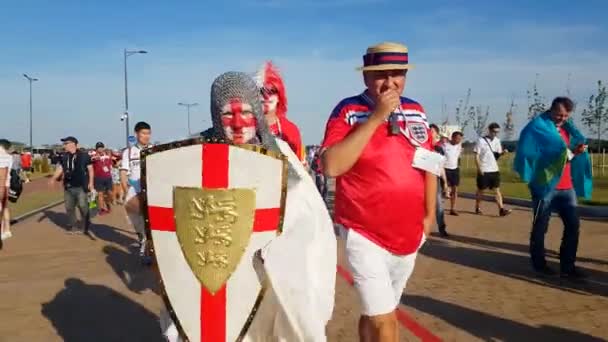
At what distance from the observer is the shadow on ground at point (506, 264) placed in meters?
6.42

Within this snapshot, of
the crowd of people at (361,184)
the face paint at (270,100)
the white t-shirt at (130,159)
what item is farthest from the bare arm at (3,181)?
the face paint at (270,100)

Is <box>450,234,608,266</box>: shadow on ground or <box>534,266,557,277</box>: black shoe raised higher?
<box>534,266,557,277</box>: black shoe

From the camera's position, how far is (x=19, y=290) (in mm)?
6887

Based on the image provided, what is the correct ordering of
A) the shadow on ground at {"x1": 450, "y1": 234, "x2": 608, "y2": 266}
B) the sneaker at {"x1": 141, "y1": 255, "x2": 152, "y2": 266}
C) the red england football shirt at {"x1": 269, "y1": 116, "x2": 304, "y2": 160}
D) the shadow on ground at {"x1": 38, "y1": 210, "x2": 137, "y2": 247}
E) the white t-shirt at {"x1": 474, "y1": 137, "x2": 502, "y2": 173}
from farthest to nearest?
the white t-shirt at {"x1": 474, "y1": 137, "x2": 502, "y2": 173} < the shadow on ground at {"x1": 38, "y1": 210, "x2": 137, "y2": 247} < the sneaker at {"x1": 141, "y1": 255, "x2": 152, "y2": 266} < the shadow on ground at {"x1": 450, "y1": 234, "x2": 608, "y2": 266} < the red england football shirt at {"x1": 269, "y1": 116, "x2": 304, "y2": 160}

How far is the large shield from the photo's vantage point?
222 cm

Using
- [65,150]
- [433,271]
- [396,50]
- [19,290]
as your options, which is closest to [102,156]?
[65,150]

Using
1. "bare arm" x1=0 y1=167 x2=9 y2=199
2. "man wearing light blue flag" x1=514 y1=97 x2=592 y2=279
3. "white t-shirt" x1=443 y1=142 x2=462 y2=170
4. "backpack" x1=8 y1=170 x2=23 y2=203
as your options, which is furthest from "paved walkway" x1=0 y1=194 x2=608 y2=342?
"white t-shirt" x1=443 y1=142 x2=462 y2=170

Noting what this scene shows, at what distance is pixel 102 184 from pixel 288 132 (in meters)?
11.6

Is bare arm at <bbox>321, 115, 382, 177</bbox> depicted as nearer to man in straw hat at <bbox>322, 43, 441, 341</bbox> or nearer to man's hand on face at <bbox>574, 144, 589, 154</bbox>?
man in straw hat at <bbox>322, 43, 441, 341</bbox>

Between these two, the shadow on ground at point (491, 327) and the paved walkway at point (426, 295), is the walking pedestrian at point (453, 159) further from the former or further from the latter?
the shadow on ground at point (491, 327)

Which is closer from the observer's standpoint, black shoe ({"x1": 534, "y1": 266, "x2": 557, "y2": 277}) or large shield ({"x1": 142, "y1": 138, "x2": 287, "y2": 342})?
large shield ({"x1": 142, "y1": 138, "x2": 287, "y2": 342})

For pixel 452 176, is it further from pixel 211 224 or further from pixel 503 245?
pixel 211 224

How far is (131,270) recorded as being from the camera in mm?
7887

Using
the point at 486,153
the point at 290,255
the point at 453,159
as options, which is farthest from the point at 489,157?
the point at 290,255
